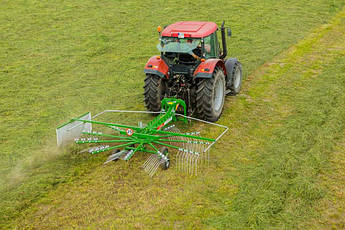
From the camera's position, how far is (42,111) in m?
9.13

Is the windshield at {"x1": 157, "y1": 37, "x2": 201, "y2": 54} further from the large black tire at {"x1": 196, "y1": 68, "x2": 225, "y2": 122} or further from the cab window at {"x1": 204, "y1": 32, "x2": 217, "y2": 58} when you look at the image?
the large black tire at {"x1": 196, "y1": 68, "x2": 225, "y2": 122}

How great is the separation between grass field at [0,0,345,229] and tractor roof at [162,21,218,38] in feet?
6.30

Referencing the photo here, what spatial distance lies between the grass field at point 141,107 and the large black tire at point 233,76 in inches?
11.9

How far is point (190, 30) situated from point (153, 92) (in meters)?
1.59

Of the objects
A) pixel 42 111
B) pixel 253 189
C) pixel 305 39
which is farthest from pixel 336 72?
pixel 42 111

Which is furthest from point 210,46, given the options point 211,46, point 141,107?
point 141,107

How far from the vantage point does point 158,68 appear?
7930 millimetres

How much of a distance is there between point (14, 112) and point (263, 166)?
594 centimetres

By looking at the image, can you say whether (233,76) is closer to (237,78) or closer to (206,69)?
(237,78)

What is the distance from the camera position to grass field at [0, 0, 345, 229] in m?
5.60

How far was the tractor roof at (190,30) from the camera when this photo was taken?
26.3ft

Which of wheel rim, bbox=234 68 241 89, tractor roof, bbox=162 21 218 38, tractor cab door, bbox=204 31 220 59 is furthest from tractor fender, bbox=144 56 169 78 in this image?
wheel rim, bbox=234 68 241 89

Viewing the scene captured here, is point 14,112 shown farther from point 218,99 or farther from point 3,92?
point 218,99

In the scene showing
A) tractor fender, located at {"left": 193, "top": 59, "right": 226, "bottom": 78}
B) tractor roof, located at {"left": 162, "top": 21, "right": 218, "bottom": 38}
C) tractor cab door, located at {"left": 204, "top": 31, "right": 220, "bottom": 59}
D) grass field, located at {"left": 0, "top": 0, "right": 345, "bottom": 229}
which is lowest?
grass field, located at {"left": 0, "top": 0, "right": 345, "bottom": 229}
